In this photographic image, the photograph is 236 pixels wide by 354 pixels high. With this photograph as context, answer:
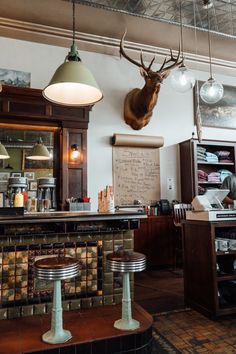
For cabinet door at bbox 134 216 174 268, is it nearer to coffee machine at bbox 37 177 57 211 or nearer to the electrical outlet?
the electrical outlet

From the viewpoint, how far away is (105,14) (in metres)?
4.16

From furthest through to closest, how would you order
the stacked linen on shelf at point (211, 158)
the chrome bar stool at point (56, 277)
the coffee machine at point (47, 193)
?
the stacked linen on shelf at point (211, 158) → the coffee machine at point (47, 193) → the chrome bar stool at point (56, 277)

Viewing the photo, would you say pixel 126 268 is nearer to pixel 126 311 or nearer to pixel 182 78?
pixel 126 311

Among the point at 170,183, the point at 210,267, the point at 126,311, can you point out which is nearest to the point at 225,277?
the point at 210,267

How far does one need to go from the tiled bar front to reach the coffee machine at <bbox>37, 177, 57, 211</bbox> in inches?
58.2

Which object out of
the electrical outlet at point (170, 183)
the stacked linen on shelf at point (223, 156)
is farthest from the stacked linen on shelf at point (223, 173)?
the electrical outlet at point (170, 183)

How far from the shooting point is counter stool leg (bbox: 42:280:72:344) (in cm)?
187

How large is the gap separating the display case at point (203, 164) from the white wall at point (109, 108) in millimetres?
233

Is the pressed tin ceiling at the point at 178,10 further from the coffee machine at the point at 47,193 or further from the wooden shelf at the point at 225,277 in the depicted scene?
the wooden shelf at the point at 225,277

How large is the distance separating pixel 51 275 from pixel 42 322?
0.67m

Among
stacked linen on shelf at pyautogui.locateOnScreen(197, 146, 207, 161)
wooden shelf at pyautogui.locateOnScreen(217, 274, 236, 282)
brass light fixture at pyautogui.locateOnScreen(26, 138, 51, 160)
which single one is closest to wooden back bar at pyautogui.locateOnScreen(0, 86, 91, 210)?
brass light fixture at pyautogui.locateOnScreen(26, 138, 51, 160)

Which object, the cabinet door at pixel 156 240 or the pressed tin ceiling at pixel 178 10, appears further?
the cabinet door at pixel 156 240

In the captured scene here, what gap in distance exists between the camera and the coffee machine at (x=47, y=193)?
3.90 m

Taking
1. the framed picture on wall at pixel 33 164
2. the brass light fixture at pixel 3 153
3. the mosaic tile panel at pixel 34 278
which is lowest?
the mosaic tile panel at pixel 34 278
